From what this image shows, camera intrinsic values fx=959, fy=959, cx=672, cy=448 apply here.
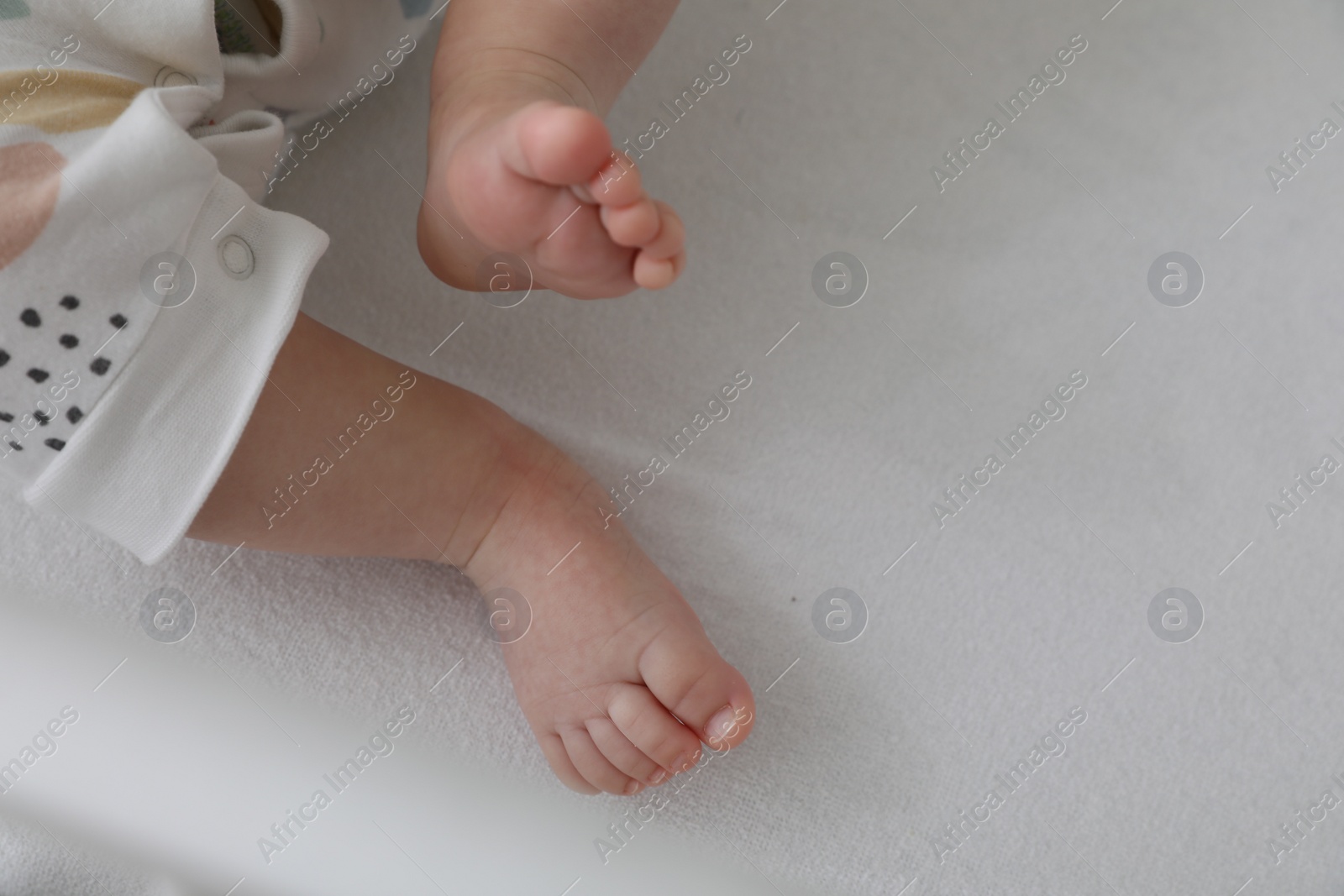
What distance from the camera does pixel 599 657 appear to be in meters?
0.60

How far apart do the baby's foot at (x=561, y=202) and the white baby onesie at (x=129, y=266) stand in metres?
0.11

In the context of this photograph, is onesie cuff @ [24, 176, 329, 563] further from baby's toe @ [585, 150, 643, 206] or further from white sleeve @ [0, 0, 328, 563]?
baby's toe @ [585, 150, 643, 206]

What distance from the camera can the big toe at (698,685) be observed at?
588mm

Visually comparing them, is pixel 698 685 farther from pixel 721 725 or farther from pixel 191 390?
pixel 191 390

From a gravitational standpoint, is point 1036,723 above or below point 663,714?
above

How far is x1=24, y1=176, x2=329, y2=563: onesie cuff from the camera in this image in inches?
19.1

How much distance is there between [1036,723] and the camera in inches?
25.9

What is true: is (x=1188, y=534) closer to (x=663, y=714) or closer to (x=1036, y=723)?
(x=1036, y=723)

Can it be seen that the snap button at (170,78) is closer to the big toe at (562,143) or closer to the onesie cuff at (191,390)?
the onesie cuff at (191,390)

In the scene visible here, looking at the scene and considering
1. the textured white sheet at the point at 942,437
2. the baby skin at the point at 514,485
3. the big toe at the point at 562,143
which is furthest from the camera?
the textured white sheet at the point at 942,437

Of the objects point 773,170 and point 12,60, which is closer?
point 12,60

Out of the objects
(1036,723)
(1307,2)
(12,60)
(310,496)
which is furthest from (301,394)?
(1307,2)

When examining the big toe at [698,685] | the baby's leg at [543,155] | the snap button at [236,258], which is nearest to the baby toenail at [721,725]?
the big toe at [698,685]

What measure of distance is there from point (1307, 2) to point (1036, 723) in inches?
26.0
